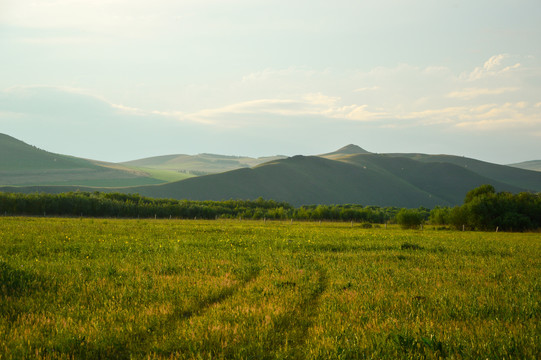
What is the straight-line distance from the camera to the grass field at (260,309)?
755 centimetres

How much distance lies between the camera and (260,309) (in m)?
9.88

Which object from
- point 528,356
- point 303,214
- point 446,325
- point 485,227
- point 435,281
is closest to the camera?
point 528,356

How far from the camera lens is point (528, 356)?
23.3 feet

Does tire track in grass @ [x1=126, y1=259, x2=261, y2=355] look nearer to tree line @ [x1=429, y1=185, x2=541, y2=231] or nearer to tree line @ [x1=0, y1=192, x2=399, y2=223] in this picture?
tree line @ [x1=429, y1=185, x2=541, y2=231]

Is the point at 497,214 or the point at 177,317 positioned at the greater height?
the point at 177,317

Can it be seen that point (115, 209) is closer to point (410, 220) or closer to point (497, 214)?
point (410, 220)

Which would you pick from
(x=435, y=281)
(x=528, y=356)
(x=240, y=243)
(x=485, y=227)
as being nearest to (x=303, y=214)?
(x=485, y=227)

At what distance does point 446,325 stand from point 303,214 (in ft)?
341

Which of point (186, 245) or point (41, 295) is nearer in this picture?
point (41, 295)

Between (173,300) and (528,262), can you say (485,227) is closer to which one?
(528,262)

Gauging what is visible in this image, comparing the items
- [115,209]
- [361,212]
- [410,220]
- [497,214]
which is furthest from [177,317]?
[361,212]

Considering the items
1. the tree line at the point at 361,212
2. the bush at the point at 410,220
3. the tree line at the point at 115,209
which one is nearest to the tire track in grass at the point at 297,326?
the bush at the point at 410,220

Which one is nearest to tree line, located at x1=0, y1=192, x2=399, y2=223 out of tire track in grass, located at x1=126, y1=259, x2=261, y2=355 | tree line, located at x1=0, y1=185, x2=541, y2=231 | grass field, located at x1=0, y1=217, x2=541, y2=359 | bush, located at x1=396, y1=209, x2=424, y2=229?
tree line, located at x1=0, y1=185, x2=541, y2=231

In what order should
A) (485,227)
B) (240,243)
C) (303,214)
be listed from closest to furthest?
(240,243), (485,227), (303,214)
